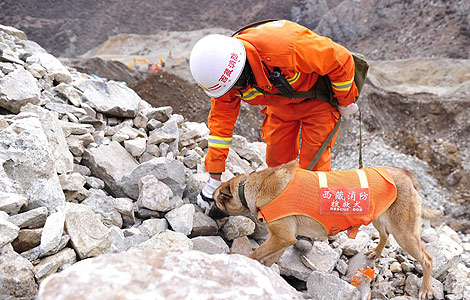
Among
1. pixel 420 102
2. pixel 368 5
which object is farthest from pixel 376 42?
pixel 420 102

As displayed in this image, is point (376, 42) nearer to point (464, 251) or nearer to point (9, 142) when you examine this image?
point (464, 251)

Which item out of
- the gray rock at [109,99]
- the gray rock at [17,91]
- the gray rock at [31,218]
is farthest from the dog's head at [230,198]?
the gray rock at [17,91]

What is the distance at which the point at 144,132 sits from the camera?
5.47 m

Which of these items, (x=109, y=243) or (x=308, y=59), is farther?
(x=308, y=59)

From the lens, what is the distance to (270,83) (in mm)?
3758

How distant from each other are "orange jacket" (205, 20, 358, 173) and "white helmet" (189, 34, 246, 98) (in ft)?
0.55

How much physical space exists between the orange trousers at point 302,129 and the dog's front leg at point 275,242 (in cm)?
117

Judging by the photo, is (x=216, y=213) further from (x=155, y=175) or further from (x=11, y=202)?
(x=11, y=202)

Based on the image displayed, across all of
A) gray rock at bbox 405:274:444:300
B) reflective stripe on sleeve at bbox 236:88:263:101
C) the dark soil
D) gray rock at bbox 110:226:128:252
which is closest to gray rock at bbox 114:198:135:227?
gray rock at bbox 110:226:128:252

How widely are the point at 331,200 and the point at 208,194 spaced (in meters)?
1.45

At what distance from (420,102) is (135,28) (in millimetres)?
36442

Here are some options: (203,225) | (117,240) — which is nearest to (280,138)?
(203,225)

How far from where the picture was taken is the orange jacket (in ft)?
11.5

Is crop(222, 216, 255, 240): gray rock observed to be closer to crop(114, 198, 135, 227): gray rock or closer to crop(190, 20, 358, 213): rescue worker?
crop(190, 20, 358, 213): rescue worker
